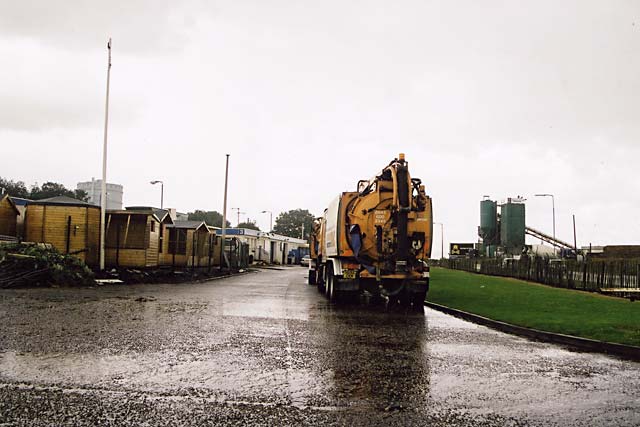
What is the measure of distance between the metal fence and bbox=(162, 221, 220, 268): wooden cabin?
2048 centimetres

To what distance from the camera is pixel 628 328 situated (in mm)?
11727

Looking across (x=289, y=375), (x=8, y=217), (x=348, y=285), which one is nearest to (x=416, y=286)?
(x=348, y=285)

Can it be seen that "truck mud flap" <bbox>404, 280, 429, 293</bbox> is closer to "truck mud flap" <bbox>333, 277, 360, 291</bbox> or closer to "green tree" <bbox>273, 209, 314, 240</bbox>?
"truck mud flap" <bbox>333, 277, 360, 291</bbox>

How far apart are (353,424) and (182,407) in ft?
5.64

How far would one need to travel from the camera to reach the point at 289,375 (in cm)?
708

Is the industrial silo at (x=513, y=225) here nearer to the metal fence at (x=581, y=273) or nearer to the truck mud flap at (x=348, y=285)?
the metal fence at (x=581, y=273)

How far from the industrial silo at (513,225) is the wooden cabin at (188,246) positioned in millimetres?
35522

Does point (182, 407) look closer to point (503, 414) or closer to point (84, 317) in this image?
point (503, 414)

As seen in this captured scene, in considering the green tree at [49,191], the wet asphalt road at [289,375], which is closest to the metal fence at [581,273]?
the wet asphalt road at [289,375]

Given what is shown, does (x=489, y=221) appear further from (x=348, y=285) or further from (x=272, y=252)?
(x=348, y=285)

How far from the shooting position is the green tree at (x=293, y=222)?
137m

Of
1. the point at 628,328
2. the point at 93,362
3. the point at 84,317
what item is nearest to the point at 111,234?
the point at 84,317

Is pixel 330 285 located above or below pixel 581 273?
below

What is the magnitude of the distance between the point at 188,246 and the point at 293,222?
10105cm
